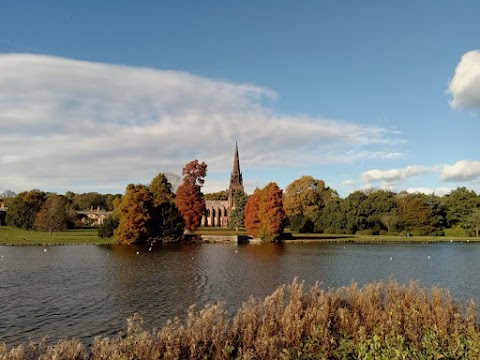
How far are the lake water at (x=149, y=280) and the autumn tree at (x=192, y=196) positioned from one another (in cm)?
2725

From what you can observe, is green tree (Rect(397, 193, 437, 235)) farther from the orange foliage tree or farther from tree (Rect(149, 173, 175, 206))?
tree (Rect(149, 173, 175, 206))

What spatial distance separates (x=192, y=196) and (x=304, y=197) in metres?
46.1

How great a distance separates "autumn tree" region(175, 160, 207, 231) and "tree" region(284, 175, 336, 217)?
Answer: 41.1 m

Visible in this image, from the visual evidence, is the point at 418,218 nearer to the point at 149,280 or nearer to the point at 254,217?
the point at 254,217

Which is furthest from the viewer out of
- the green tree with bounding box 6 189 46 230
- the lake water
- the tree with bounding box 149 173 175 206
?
the green tree with bounding box 6 189 46 230

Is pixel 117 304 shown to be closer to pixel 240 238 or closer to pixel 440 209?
pixel 240 238

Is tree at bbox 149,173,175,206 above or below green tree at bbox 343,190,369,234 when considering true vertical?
above

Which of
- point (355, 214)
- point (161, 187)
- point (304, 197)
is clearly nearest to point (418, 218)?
point (355, 214)

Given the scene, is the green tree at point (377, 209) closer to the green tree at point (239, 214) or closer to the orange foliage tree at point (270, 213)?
the orange foliage tree at point (270, 213)

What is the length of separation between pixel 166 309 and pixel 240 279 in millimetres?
11439

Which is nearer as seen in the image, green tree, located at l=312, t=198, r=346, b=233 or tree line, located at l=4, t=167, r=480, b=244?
tree line, located at l=4, t=167, r=480, b=244

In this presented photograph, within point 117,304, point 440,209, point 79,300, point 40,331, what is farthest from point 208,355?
point 440,209

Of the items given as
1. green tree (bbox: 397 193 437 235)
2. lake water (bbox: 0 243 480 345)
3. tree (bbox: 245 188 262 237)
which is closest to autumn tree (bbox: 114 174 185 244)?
tree (bbox: 245 188 262 237)

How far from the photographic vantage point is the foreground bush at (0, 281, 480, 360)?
1155cm
